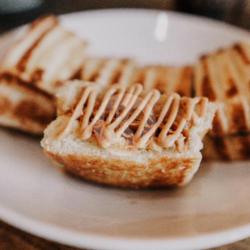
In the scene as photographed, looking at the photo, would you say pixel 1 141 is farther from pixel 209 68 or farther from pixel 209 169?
pixel 209 68

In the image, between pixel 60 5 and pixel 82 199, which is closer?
pixel 82 199

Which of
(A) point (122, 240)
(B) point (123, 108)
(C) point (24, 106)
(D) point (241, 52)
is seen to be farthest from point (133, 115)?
(D) point (241, 52)

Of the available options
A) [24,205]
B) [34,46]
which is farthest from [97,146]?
[34,46]

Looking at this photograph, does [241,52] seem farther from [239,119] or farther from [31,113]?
[31,113]

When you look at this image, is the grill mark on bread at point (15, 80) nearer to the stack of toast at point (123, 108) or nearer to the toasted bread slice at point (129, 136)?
the stack of toast at point (123, 108)

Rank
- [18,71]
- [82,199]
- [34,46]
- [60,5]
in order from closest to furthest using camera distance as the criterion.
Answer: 1. [82,199]
2. [18,71]
3. [34,46]
4. [60,5]

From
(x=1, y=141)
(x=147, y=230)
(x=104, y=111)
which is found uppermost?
(x=104, y=111)
